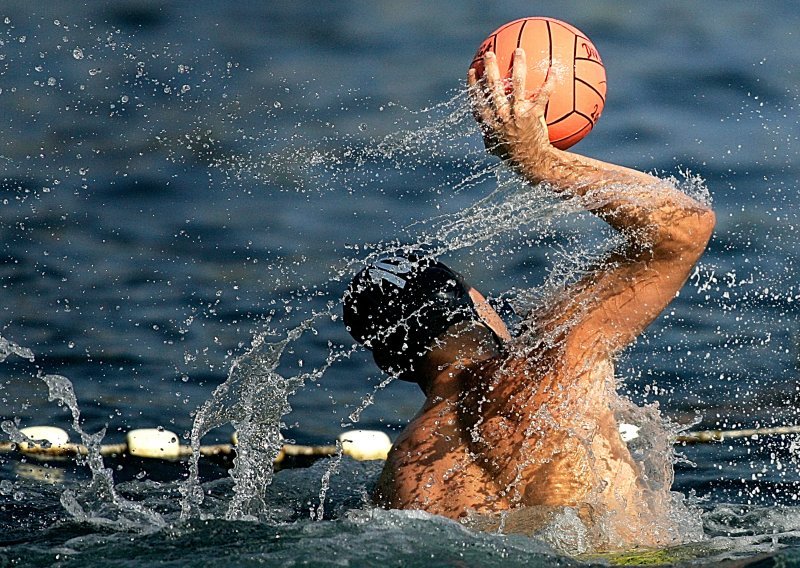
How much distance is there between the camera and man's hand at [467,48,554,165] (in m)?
3.25

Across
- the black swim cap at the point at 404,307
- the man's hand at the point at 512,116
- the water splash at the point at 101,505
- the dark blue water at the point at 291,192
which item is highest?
the dark blue water at the point at 291,192

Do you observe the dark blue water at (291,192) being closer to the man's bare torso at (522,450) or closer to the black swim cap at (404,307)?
the black swim cap at (404,307)

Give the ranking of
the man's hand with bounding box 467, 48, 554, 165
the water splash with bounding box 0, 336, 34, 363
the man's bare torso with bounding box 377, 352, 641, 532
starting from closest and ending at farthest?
the man's hand with bounding box 467, 48, 554, 165 → the man's bare torso with bounding box 377, 352, 641, 532 → the water splash with bounding box 0, 336, 34, 363

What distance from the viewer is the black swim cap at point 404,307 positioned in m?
3.98

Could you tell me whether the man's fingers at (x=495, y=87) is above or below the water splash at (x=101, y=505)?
above

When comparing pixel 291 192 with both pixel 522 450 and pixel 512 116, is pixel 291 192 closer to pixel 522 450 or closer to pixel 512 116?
pixel 522 450

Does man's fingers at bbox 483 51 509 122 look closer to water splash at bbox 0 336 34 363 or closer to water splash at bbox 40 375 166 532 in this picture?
water splash at bbox 40 375 166 532

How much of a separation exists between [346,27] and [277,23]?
51cm

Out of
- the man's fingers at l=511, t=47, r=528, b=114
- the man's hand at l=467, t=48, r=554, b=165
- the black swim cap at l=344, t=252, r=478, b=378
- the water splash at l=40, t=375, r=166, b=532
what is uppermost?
the man's fingers at l=511, t=47, r=528, b=114

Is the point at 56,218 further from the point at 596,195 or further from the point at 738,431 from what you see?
the point at 596,195

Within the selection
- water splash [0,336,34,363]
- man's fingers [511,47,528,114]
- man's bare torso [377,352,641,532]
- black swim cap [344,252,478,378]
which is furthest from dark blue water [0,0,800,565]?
man's fingers [511,47,528,114]

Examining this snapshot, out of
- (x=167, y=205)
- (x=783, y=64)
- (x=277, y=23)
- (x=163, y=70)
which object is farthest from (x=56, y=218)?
(x=783, y=64)

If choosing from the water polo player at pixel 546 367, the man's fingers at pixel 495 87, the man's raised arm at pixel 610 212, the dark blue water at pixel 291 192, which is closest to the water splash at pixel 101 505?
the water polo player at pixel 546 367

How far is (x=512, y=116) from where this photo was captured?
3.26 m
